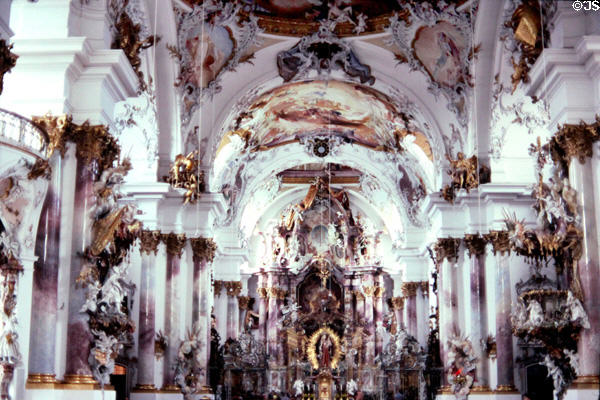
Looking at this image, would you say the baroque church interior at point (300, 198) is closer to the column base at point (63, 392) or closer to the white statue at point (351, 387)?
the column base at point (63, 392)

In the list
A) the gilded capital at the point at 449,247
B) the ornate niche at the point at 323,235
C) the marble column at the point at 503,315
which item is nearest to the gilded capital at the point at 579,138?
the marble column at the point at 503,315

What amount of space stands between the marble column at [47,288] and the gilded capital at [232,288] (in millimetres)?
20140

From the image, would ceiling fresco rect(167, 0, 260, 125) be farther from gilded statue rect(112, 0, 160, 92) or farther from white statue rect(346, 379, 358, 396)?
white statue rect(346, 379, 358, 396)

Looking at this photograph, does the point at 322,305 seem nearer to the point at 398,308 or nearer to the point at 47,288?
the point at 398,308

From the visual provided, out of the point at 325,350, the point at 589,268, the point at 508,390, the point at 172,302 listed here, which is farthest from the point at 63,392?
the point at 325,350

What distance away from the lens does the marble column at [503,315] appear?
20.3 meters

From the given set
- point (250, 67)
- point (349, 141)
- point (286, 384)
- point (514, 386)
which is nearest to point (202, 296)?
point (250, 67)

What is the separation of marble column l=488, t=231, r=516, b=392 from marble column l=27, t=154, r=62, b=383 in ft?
37.8

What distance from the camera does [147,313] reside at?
21062 millimetres

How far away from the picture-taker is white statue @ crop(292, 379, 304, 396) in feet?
117

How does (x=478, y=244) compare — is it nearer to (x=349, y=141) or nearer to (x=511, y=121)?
(x=511, y=121)

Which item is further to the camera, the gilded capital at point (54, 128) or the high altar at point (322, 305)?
the high altar at point (322, 305)

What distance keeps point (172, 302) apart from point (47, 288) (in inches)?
365

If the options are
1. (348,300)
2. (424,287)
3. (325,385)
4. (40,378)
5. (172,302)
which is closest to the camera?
(40,378)
